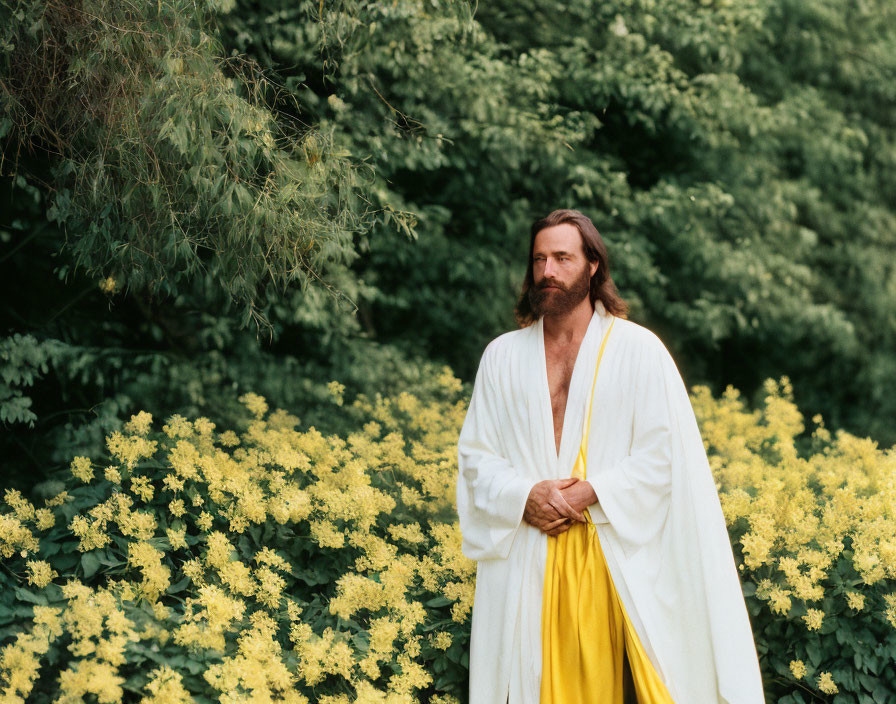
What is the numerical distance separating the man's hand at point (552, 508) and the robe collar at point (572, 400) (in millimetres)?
66

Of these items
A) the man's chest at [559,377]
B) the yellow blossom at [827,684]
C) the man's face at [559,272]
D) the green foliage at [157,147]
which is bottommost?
the yellow blossom at [827,684]

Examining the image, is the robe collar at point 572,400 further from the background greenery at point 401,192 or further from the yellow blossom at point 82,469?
the yellow blossom at point 82,469

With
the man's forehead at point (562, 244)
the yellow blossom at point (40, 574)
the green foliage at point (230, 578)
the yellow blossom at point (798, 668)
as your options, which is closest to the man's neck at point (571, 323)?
the man's forehead at point (562, 244)

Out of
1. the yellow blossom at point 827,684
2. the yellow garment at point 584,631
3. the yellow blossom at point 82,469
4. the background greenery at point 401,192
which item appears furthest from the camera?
the yellow blossom at point 82,469

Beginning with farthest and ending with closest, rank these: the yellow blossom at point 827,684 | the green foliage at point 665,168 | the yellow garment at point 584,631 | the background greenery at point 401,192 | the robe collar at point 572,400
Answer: the green foliage at point 665,168 → the background greenery at point 401,192 → the yellow blossom at point 827,684 → the robe collar at point 572,400 → the yellow garment at point 584,631

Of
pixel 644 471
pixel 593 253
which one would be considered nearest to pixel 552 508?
pixel 644 471

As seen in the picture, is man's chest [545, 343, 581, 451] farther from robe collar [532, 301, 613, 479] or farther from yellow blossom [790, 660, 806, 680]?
yellow blossom [790, 660, 806, 680]

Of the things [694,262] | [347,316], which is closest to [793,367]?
[694,262]

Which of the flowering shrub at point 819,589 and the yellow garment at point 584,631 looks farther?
the flowering shrub at point 819,589

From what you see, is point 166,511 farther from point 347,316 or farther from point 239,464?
point 347,316

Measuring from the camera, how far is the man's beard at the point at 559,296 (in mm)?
2770

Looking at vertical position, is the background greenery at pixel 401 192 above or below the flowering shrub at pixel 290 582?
above

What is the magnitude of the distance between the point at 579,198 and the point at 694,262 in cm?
101

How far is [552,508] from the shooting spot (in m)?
2.62
